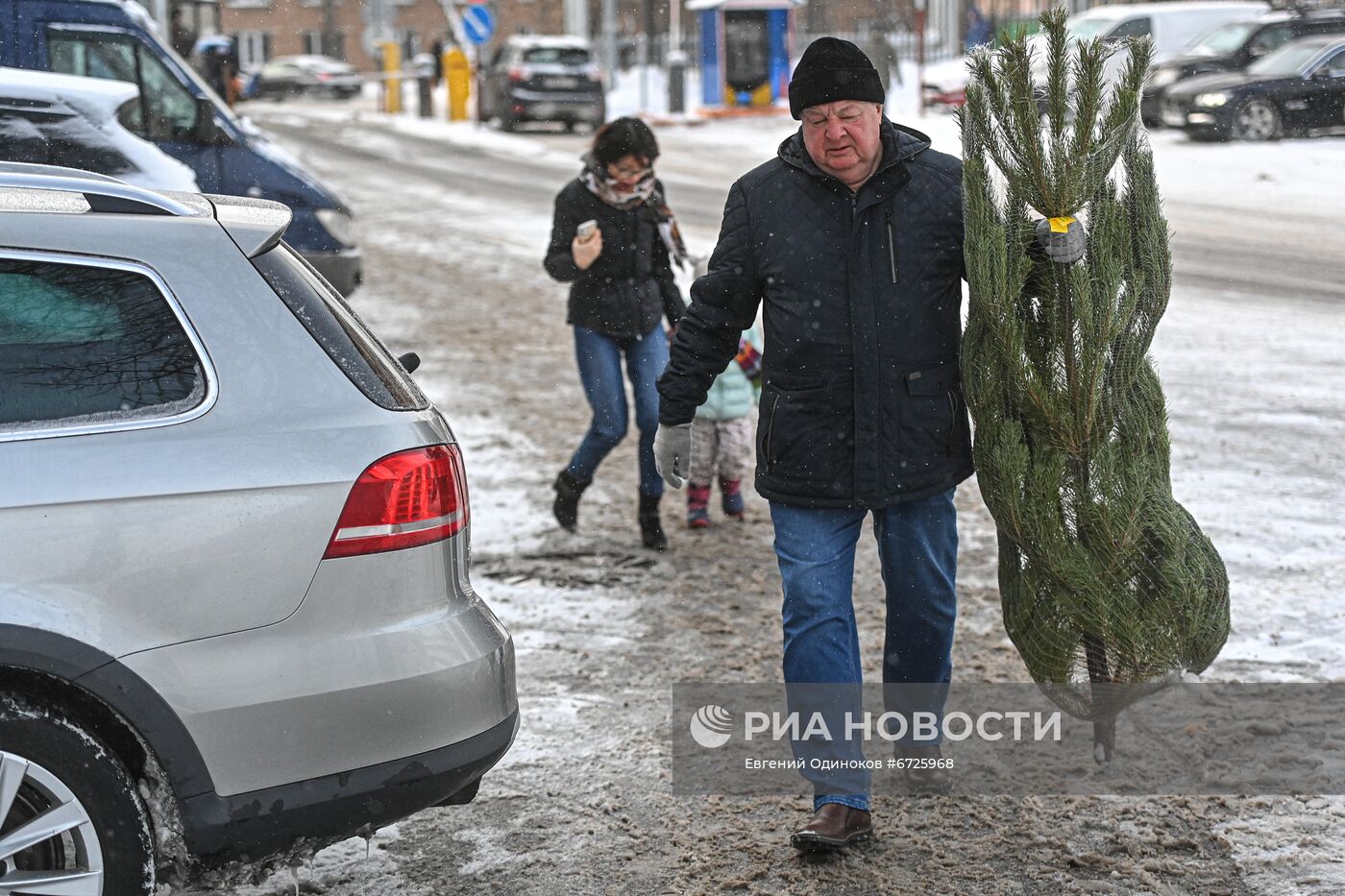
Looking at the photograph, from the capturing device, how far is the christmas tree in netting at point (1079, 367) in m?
3.66

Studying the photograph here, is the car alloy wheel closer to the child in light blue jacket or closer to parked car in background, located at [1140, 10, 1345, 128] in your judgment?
the child in light blue jacket

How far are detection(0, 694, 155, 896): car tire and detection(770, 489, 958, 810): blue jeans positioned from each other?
158cm

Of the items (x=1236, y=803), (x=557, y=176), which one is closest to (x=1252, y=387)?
(x=1236, y=803)

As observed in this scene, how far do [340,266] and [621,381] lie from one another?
3957 mm

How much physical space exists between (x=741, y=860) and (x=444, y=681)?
104 cm

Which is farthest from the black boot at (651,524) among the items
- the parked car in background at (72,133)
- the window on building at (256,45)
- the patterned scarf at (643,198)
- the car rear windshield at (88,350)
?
the window on building at (256,45)

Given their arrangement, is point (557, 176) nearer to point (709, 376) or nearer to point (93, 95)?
point (93, 95)

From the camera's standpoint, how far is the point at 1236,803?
3914 mm

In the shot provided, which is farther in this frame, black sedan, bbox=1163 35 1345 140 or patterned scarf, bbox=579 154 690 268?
black sedan, bbox=1163 35 1345 140

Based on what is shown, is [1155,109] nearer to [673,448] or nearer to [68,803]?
[673,448]

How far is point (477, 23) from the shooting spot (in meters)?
28.7

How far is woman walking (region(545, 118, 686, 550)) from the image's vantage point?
6020 millimetres

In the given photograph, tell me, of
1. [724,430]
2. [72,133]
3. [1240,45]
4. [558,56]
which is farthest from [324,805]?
→ [558,56]

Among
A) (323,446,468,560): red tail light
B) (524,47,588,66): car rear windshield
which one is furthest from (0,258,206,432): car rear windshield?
(524,47,588,66): car rear windshield
